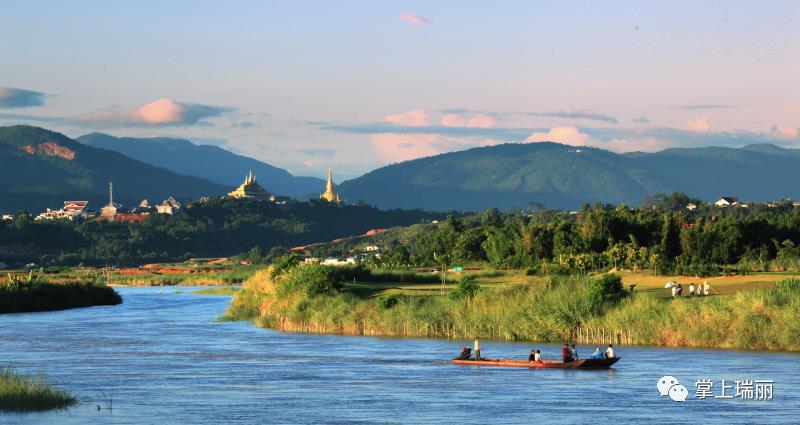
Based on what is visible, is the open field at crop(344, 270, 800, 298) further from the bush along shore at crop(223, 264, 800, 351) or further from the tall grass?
the tall grass

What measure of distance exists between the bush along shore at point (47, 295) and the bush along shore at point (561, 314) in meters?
36.4

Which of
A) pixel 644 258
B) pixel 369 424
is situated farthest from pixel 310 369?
pixel 644 258

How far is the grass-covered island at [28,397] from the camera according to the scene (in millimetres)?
46062

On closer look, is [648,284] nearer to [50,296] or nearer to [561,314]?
[561,314]

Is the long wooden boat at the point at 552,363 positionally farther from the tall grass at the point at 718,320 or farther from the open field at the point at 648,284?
the open field at the point at 648,284

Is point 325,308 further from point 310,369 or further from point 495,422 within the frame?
point 495,422

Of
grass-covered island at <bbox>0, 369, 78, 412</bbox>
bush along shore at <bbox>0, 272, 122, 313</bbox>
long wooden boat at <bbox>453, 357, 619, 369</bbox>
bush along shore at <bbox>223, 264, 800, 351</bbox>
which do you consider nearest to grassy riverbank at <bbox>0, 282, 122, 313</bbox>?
bush along shore at <bbox>0, 272, 122, 313</bbox>

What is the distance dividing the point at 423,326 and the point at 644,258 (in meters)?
43.2

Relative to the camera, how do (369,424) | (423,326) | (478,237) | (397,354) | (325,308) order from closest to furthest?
(369,424) → (397,354) → (423,326) → (325,308) → (478,237)

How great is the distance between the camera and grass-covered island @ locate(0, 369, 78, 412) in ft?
151

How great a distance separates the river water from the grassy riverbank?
3607 centimetres

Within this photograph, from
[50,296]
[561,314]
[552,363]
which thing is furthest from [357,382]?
[50,296]

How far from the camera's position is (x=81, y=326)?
9412cm

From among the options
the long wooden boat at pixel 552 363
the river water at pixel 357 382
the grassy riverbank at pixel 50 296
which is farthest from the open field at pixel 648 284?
the grassy riverbank at pixel 50 296
